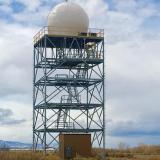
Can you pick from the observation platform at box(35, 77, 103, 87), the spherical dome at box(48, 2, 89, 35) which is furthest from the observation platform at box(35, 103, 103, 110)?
the spherical dome at box(48, 2, 89, 35)

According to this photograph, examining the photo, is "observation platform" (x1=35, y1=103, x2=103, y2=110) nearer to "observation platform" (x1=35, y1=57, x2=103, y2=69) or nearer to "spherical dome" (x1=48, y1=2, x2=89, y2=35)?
"observation platform" (x1=35, y1=57, x2=103, y2=69)

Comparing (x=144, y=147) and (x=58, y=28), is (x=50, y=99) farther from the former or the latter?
(x=144, y=147)

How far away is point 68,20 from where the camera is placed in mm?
58875

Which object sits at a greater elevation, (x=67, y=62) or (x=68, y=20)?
(x=68, y=20)

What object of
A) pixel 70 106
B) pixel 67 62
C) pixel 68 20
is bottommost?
pixel 70 106

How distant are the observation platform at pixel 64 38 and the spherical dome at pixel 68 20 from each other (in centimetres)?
16

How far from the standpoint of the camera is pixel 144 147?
6334cm

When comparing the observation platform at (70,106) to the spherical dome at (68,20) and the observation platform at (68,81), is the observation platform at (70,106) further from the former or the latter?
the spherical dome at (68,20)

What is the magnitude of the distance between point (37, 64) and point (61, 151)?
1175 cm

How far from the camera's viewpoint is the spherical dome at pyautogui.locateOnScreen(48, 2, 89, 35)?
5841 cm

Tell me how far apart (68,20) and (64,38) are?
97.1 inches

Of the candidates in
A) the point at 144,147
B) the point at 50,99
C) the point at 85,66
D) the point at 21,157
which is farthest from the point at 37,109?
the point at 21,157

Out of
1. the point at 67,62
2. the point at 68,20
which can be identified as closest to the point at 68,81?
the point at 67,62

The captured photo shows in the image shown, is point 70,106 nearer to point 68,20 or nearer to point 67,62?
point 67,62
